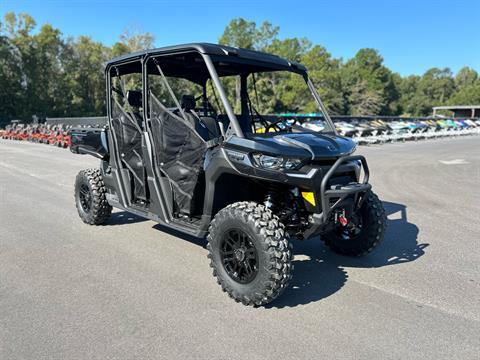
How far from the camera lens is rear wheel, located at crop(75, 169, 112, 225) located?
6.02 metres

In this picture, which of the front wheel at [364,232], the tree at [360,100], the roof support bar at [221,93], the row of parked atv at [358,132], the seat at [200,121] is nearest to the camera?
the roof support bar at [221,93]

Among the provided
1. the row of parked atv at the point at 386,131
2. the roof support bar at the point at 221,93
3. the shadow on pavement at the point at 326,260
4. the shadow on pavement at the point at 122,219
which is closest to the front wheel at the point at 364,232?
the shadow on pavement at the point at 326,260

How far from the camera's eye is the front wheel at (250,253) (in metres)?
3.51

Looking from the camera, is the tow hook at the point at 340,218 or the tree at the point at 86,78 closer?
the tow hook at the point at 340,218

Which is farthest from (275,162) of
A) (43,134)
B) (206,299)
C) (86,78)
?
(86,78)

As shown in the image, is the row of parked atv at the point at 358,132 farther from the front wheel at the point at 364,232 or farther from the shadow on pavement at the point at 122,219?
the front wheel at the point at 364,232

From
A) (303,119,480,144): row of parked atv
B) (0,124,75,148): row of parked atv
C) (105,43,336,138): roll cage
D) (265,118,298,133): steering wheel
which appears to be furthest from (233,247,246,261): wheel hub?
(303,119,480,144): row of parked atv

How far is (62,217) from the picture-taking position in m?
6.74

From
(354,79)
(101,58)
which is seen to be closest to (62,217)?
(101,58)

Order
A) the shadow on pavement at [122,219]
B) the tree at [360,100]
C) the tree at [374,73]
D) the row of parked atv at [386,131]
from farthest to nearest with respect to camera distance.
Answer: the tree at [374,73]
the tree at [360,100]
the row of parked atv at [386,131]
the shadow on pavement at [122,219]

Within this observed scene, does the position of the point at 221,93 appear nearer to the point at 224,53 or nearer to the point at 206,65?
the point at 206,65

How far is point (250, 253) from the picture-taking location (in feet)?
12.4

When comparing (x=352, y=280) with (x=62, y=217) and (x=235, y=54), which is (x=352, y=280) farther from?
(x=62, y=217)

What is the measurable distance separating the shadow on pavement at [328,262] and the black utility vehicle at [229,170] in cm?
21
